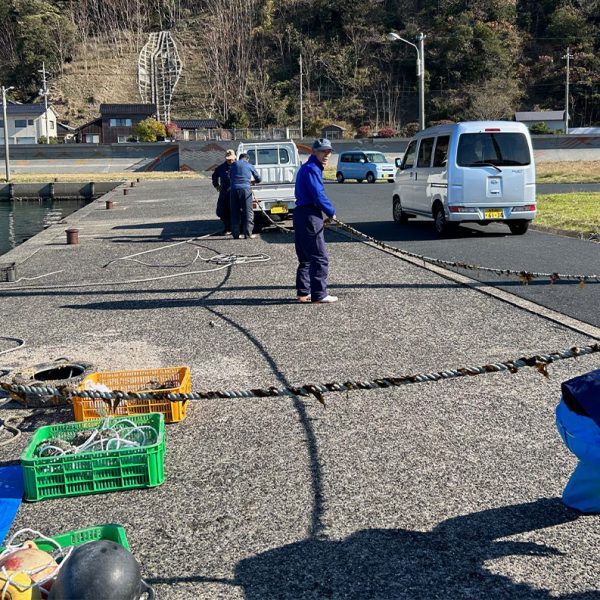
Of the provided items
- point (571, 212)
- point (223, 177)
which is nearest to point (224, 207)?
point (223, 177)

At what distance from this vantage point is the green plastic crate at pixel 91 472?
4.53 metres

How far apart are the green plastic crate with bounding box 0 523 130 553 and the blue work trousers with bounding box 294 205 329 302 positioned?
6.28 m

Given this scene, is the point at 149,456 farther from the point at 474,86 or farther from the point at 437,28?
the point at 437,28

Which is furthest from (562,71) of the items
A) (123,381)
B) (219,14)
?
(123,381)

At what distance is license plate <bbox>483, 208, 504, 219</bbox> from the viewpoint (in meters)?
16.0

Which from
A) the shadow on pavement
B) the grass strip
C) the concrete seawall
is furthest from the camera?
the concrete seawall

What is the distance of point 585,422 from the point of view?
3.65 meters

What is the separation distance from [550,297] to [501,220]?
664cm

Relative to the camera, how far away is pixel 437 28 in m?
98.3

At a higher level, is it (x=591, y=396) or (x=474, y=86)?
(x=474, y=86)

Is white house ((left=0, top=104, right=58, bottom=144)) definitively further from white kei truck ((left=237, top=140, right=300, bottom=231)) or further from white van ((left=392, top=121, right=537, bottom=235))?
white van ((left=392, top=121, right=537, bottom=235))

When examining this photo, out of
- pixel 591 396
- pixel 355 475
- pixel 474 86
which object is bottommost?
pixel 355 475

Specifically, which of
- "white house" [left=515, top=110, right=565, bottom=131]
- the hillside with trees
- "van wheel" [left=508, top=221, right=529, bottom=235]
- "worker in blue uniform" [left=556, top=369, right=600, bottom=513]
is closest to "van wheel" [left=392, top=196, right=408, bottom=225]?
"van wheel" [left=508, top=221, right=529, bottom=235]

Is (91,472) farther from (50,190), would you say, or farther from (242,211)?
(50,190)
